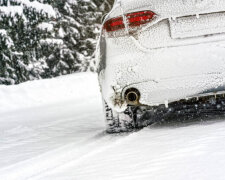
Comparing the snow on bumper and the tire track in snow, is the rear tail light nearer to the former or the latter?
the snow on bumper

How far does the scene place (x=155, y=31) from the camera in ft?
11.9

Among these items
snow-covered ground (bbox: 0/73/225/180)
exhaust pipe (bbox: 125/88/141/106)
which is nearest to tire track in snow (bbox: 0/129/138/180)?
snow-covered ground (bbox: 0/73/225/180)

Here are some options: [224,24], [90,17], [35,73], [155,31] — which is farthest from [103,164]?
[90,17]

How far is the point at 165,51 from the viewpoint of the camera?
358 cm

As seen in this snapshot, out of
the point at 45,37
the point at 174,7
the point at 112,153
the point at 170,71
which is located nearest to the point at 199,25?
the point at 174,7

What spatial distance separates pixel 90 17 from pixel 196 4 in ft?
67.0

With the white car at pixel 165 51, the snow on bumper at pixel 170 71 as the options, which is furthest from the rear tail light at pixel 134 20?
the snow on bumper at pixel 170 71

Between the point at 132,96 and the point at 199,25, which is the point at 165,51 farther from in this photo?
the point at 132,96

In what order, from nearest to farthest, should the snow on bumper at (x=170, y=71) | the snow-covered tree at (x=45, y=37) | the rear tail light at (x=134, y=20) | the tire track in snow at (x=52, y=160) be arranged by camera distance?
the tire track in snow at (x=52, y=160) → the snow on bumper at (x=170, y=71) → the rear tail light at (x=134, y=20) → the snow-covered tree at (x=45, y=37)

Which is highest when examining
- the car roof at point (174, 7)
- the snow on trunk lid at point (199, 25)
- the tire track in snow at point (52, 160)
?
the car roof at point (174, 7)

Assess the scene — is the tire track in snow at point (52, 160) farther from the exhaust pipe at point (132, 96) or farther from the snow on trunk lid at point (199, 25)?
the snow on trunk lid at point (199, 25)

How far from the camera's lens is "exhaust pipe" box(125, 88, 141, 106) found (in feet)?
12.2

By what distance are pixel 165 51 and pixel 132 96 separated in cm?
51

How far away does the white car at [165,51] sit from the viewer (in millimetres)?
3553
